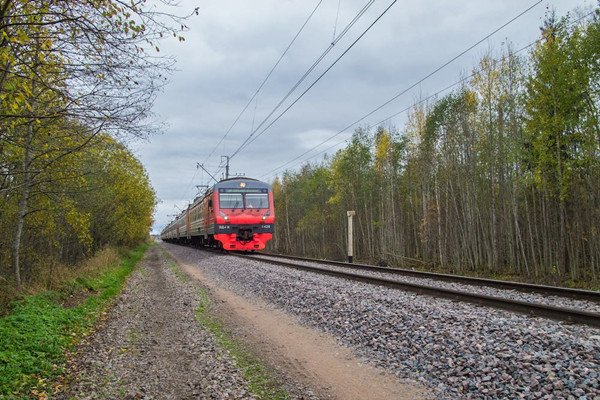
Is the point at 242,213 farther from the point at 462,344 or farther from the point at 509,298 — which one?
the point at 462,344

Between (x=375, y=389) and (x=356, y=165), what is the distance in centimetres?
3124

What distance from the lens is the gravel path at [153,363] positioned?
420 centimetres

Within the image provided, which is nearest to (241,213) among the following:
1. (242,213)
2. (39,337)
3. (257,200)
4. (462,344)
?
(242,213)

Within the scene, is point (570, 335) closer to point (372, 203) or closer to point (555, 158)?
point (555, 158)

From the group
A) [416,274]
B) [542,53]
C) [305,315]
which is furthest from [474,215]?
[305,315]

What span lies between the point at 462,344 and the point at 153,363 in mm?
3634

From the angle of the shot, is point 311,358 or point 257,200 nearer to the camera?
point 311,358

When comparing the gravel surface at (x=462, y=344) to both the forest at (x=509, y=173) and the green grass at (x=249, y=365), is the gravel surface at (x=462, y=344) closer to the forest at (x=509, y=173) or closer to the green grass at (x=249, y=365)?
the green grass at (x=249, y=365)

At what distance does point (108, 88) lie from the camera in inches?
205

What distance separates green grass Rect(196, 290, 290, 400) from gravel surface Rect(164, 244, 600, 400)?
4.26 feet

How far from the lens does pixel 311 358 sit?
5.27 meters

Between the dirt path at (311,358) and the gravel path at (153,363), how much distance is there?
2.08 ft

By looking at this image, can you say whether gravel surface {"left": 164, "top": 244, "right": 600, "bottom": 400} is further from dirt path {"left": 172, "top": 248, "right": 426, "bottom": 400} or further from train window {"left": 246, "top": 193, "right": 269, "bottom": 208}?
train window {"left": 246, "top": 193, "right": 269, "bottom": 208}

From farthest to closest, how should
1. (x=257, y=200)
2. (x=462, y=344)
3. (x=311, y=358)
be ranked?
(x=257, y=200)
(x=311, y=358)
(x=462, y=344)
